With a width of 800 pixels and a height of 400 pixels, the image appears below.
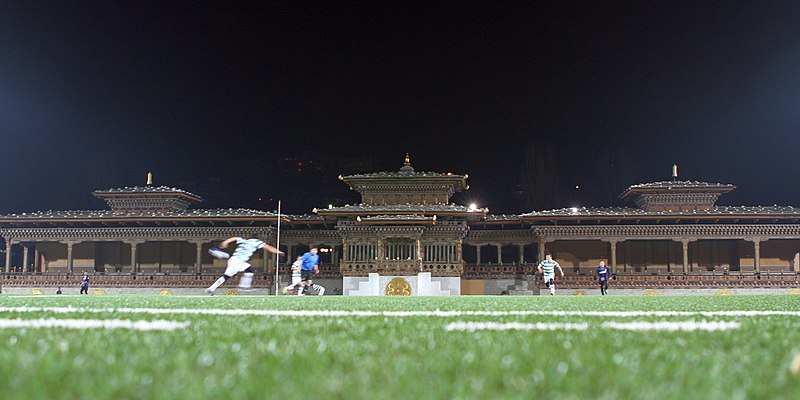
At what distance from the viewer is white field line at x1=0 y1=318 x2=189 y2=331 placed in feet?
21.7

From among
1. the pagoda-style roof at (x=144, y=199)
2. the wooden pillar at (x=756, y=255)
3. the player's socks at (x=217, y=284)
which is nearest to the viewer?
the player's socks at (x=217, y=284)

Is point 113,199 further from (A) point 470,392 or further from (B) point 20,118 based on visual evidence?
(A) point 470,392

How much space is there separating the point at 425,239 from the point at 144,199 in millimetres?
18562

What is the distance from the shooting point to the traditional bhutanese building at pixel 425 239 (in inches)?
1567

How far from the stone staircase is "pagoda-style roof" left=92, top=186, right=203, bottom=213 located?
21.1m

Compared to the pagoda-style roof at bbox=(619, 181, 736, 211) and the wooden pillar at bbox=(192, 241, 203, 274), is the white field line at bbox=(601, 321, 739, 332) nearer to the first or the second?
the wooden pillar at bbox=(192, 241, 203, 274)

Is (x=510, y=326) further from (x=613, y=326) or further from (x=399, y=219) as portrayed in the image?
(x=399, y=219)

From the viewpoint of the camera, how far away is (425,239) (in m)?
40.6


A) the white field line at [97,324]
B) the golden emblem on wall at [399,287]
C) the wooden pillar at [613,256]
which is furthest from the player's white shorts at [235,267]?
the wooden pillar at [613,256]

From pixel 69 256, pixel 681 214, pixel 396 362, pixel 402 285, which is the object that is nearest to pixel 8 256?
pixel 69 256

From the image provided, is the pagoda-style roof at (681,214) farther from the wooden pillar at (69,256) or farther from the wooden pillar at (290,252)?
the wooden pillar at (69,256)

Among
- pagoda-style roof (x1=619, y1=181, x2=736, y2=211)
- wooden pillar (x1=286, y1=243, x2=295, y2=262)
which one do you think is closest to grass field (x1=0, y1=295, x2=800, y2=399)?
wooden pillar (x1=286, y1=243, x2=295, y2=262)

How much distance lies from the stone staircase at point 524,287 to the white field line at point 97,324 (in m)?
34.1

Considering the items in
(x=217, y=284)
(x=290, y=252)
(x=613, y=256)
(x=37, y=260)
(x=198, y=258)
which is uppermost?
(x=290, y=252)
